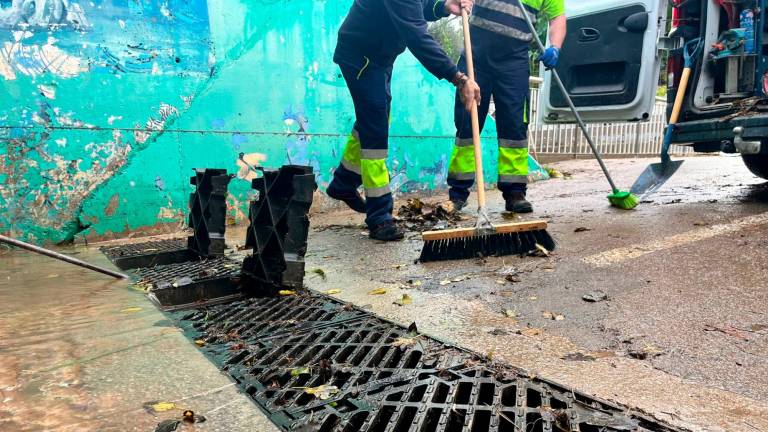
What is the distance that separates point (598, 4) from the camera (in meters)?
4.54

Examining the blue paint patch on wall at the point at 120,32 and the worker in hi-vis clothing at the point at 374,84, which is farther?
the blue paint patch on wall at the point at 120,32

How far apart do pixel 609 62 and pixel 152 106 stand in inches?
165

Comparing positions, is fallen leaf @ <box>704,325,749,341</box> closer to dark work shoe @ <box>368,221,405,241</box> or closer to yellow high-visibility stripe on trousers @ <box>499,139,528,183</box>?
dark work shoe @ <box>368,221,405,241</box>

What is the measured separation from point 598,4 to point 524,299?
3574 millimetres

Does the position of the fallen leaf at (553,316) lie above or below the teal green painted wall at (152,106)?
below

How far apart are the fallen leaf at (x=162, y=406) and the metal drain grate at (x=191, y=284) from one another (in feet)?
4.09

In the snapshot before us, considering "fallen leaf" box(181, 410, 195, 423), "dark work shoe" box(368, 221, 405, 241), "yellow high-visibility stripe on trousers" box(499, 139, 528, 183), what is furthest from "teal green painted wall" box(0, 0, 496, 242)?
"fallen leaf" box(181, 410, 195, 423)

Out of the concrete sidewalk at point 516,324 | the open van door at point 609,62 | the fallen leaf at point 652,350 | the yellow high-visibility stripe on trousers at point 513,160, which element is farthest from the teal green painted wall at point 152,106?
the fallen leaf at point 652,350

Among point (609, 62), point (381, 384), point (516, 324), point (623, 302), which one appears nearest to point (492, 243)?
point (623, 302)

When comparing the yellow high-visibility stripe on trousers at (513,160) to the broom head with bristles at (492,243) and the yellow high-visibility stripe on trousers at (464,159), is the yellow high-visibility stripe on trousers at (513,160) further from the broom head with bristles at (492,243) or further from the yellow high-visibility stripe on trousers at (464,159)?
the broom head with bristles at (492,243)

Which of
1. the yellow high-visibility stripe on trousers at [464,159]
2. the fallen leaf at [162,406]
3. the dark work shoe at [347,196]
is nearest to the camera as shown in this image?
the fallen leaf at [162,406]

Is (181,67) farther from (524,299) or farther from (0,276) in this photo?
(524,299)

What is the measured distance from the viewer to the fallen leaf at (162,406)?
50.0 inches

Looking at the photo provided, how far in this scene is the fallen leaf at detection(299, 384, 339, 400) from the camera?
1343mm
